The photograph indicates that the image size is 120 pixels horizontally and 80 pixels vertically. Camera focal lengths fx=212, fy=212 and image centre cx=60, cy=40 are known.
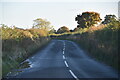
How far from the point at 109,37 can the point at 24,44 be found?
31.9 ft

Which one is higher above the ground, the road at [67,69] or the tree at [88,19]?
the tree at [88,19]

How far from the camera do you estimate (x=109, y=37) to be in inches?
732

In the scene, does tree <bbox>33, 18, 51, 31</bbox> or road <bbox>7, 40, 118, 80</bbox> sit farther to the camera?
tree <bbox>33, 18, 51, 31</bbox>

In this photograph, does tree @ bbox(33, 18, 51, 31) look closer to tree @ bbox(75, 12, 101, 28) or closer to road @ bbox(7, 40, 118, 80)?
tree @ bbox(75, 12, 101, 28)

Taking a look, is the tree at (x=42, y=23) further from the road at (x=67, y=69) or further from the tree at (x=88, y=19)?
the road at (x=67, y=69)

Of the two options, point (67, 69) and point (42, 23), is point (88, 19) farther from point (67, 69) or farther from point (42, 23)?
point (67, 69)

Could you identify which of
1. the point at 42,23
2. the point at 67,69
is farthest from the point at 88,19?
the point at 67,69

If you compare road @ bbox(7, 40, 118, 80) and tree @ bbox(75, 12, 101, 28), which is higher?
tree @ bbox(75, 12, 101, 28)

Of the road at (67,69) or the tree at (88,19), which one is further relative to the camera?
the tree at (88,19)

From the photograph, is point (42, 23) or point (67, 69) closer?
point (67, 69)

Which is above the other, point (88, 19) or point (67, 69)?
point (88, 19)

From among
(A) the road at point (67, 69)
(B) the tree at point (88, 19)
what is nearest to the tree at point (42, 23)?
(B) the tree at point (88, 19)

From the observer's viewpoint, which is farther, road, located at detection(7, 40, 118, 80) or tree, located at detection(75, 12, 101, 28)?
tree, located at detection(75, 12, 101, 28)

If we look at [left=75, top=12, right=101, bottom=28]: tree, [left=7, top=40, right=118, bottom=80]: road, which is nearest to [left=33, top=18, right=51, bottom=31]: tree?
[left=75, top=12, right=101, bottom=28]: tree
